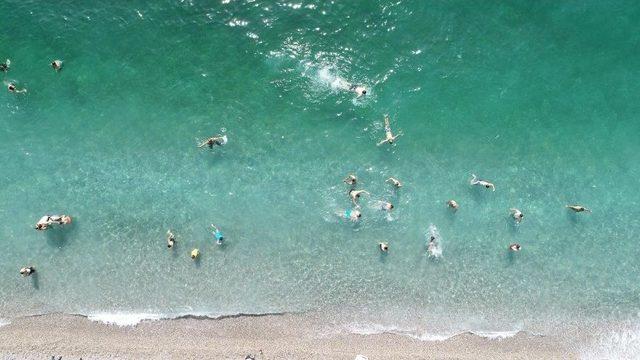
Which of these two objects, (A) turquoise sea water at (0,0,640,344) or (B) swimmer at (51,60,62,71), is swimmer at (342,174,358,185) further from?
(B) swimmer at (51,60,62,71)

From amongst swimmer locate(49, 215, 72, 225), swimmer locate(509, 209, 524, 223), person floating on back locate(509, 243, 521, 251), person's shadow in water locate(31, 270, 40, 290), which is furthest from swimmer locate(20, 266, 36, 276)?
swimmer locate(509, 209, 524, 223)

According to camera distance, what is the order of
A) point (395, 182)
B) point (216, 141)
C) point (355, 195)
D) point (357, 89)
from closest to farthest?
point (355, 195) < point (395, 182) < point (216, 141) < point (357, 89)

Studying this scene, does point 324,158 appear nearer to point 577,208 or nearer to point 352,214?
point 352,214

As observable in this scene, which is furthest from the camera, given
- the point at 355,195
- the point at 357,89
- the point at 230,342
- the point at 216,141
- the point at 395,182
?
the point at 357,89

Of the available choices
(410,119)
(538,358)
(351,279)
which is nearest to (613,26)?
(410,119)

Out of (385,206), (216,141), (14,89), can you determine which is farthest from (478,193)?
(14,89)

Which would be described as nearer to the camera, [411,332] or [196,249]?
[411,332]
